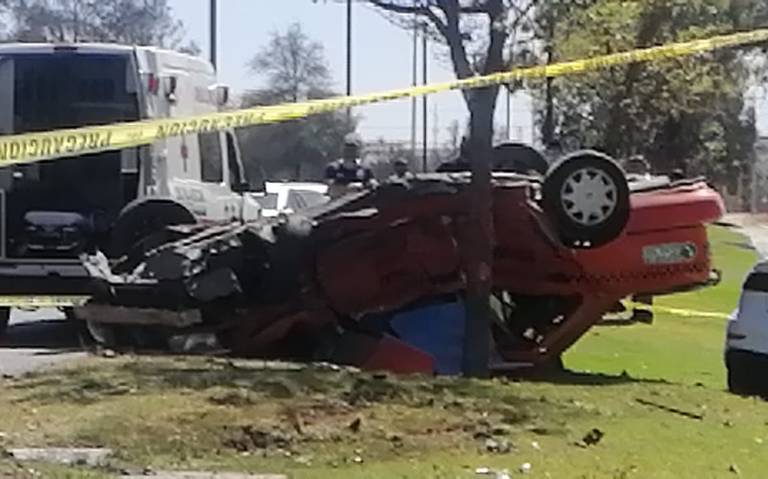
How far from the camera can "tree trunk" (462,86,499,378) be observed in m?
11.5

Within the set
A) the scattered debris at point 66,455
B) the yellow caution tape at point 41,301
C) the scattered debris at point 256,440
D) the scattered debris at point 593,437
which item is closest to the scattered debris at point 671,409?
the scattered debris at point 593,437

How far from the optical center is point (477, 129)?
37.5 ft

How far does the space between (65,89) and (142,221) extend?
177 centimetres

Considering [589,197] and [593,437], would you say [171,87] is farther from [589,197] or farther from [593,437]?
[593,437]

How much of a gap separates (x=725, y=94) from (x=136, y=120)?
2522 centimetres

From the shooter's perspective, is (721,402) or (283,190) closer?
(721,402)

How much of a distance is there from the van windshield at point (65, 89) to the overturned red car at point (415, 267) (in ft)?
10.5

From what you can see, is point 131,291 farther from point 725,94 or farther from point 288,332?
point 725,94

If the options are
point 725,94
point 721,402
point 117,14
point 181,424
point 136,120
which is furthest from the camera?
point 117,14

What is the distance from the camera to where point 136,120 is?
14922 millimetres

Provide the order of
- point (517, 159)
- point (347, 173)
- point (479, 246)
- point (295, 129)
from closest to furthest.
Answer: point (479, 246), point (517, 159), point (347, 173), point (295, 129)

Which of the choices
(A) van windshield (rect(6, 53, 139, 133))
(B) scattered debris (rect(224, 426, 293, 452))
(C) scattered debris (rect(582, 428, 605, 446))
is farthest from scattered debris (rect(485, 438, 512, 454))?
(A) van windshield (rect(6, 53, 139, 133))

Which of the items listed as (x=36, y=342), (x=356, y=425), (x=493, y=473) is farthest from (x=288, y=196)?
(x=493, y=473)

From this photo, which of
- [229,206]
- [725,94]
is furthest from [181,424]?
[725,94]
